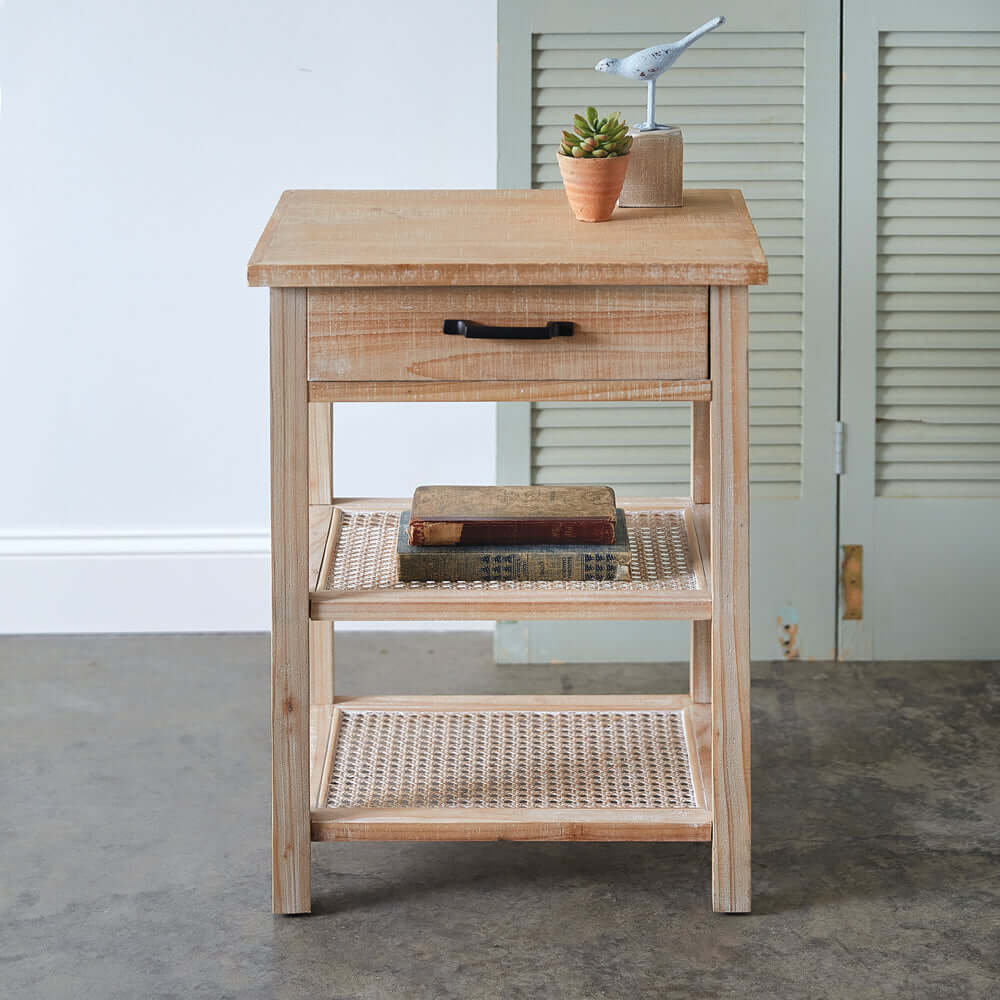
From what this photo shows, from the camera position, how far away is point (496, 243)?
1614 millimetres

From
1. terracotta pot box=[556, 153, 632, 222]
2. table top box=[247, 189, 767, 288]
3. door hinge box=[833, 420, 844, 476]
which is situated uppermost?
terracotta pot box=[556, 153, 632, 222]

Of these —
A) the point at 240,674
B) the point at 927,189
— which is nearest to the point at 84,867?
the point at 240,674

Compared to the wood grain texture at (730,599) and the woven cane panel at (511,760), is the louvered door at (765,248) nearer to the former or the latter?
the woven cane panel at (511,760)

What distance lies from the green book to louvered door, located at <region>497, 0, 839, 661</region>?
739 mm

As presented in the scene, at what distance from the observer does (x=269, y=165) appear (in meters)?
2.52

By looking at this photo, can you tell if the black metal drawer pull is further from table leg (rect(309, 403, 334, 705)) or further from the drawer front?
table leg (rect(309, 403, 334, 705))

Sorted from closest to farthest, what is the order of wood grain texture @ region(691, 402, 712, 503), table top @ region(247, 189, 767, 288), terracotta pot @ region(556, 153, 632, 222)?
1. table top @ region(247, 189, 767, 288)
2. terracotta pot @ region(556, 153, 632, 222)
3. wood grain texture @ region(691, 402, 712, 503)

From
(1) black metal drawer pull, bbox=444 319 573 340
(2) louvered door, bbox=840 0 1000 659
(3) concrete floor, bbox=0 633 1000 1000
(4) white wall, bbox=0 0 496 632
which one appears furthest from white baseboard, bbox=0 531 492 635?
(1) black metal drawer pull, bbox=444 319 573 340

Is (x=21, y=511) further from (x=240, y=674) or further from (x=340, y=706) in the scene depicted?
(x=340, y=706)

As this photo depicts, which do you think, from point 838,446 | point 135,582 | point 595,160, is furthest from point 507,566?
point 135,582

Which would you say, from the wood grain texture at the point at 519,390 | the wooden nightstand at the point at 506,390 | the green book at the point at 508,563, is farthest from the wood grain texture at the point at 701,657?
the wood grain texture at the point at 519,390

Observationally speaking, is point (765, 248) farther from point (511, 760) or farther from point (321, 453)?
point (511, 760)

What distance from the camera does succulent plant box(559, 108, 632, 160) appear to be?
1.63 meters

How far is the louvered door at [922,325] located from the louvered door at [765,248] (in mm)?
50
